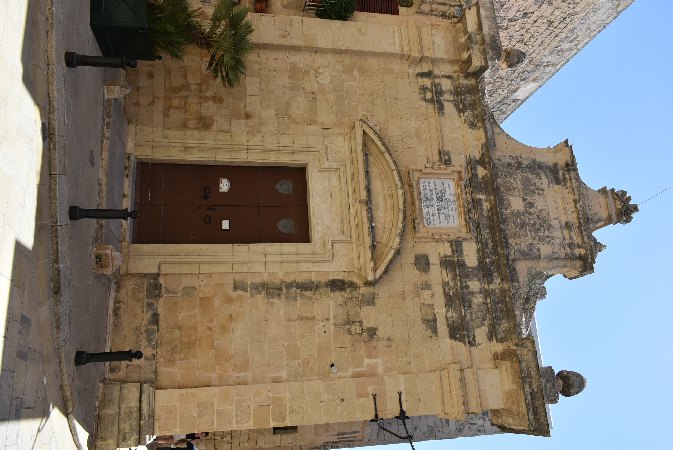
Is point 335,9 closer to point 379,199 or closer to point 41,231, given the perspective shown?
point 379,199

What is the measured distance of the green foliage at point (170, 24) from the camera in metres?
9.87

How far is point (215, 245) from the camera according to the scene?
1021cm

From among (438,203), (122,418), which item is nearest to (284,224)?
(438,203)

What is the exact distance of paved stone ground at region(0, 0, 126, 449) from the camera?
20.8ft

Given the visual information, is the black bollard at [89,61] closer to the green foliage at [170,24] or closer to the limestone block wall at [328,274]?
the green foliage at [170,24]

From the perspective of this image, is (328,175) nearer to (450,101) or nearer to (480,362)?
(450,101)

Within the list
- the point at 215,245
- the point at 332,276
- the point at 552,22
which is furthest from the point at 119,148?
the point at 552,22

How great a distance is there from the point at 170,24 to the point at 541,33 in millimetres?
15825

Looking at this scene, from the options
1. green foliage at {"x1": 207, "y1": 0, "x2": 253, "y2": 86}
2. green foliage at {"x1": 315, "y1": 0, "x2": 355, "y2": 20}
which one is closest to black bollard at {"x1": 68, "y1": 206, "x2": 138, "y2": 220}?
green foliage at {"x1": 207, "y1": 0, "x2": 253, "y2": 86}

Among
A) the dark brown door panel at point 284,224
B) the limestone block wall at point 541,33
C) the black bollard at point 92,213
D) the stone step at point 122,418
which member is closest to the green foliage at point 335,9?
the dark brown door panel at point 284,224

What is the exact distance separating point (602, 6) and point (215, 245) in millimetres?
17350

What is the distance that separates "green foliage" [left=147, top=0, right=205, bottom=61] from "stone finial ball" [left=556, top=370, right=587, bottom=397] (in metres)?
9.93

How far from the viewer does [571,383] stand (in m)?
11.6

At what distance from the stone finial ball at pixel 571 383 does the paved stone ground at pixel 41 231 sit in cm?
894
